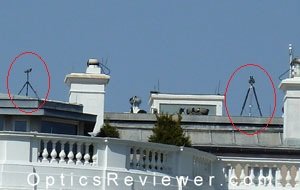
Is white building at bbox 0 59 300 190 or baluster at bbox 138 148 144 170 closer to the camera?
white building at bbox 0 59 300 190

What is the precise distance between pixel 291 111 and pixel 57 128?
1388 cm

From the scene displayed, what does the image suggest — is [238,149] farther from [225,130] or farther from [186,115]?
[186,115]

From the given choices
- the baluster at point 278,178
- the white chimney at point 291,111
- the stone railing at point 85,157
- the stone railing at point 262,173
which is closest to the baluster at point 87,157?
the stone railing at point 85,157

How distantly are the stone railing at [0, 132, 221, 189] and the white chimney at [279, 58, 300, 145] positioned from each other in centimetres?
1497

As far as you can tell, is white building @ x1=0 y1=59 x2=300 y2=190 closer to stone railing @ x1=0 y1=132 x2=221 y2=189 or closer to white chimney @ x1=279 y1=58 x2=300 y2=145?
stone railing @ x1=0 y1=132 x2=221 y2=189

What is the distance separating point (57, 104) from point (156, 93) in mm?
28681

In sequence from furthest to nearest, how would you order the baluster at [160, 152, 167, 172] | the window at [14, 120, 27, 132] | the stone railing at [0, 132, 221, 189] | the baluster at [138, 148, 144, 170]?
1. the window at [14, 120, 27, 132]
2. the baluster at [160, 152, 167, 172]
3. the baluster at [138, 148, 144, 170]
4. the stone railing at [0, 132, 221, 189]

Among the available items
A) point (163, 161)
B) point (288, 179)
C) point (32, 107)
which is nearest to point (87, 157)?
point (163, 161)

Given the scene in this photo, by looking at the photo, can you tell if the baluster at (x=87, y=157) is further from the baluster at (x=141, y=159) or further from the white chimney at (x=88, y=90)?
the white chimney at (x=88, y=90)

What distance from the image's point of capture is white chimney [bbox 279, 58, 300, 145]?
5391 centimetres

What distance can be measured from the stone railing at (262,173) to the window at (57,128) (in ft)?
13.8

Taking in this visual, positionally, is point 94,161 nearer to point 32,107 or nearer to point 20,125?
point 32,107

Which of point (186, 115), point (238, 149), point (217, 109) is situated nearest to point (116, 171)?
point (238, 149)

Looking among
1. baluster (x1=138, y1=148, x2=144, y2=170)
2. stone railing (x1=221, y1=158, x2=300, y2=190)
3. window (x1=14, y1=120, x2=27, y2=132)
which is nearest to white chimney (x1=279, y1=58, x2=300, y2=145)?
stone railing (x1=221, y1=158, x2=300, y2=190)
